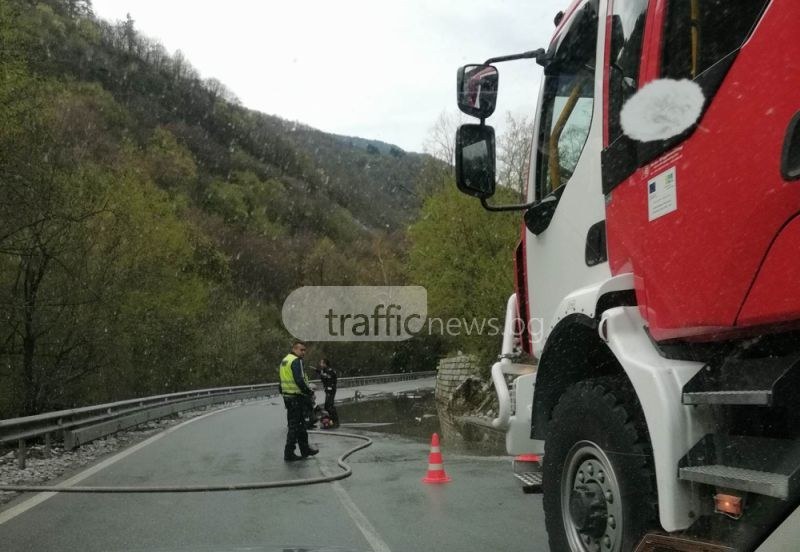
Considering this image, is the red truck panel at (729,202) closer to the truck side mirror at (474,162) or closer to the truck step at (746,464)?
the truck step at (746,464)

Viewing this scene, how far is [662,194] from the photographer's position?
10.4ft

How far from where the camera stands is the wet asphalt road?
6.14 m

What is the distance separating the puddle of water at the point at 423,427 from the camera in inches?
617

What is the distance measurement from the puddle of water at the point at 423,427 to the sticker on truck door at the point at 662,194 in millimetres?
10727

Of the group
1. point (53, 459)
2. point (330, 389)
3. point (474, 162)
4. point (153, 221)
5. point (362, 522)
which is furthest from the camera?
point (153, 221)

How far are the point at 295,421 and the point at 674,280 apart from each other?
9408 mm

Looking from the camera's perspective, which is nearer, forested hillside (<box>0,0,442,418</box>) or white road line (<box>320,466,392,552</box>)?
white road line (<box>320,466,392,552</box>)

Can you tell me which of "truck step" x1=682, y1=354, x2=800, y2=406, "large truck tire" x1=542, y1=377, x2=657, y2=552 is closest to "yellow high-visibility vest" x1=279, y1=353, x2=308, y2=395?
"large truck tire" x1=542, y1=377, x2=657, y2=552

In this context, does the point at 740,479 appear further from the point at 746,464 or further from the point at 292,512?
the point at 292,512

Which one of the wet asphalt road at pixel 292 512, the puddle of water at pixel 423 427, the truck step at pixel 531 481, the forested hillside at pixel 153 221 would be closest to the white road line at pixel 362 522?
the wet asphalt road at pixel 292 512

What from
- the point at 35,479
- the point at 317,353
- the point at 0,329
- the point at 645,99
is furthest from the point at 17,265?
the point at 317,353

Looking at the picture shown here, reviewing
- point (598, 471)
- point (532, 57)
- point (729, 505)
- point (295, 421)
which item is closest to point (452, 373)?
point (295, 421)

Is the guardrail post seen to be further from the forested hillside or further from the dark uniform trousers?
the forested hillside

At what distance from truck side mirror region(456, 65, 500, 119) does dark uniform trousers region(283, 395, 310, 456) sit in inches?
308
